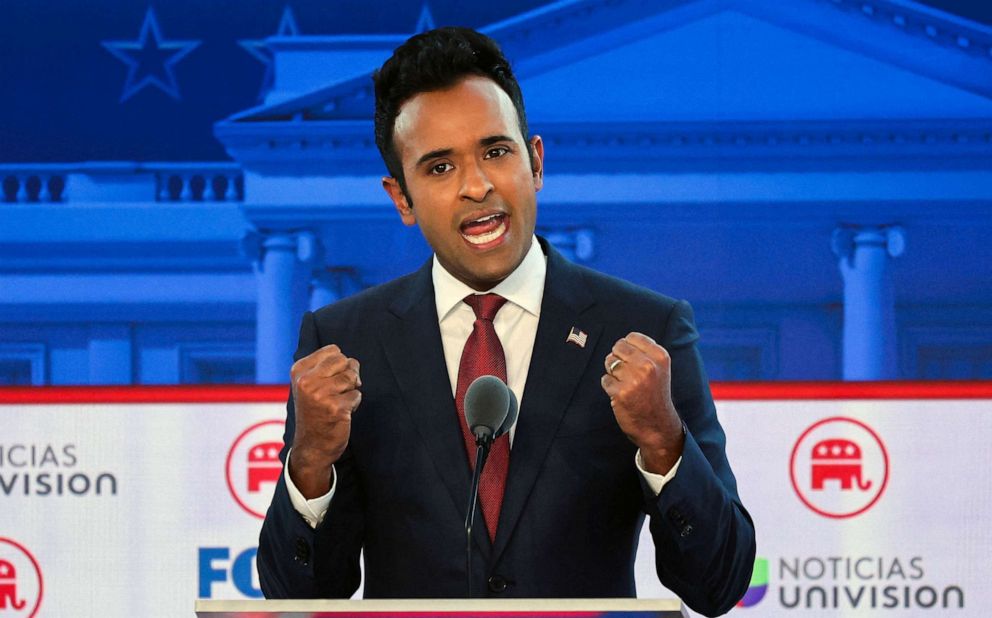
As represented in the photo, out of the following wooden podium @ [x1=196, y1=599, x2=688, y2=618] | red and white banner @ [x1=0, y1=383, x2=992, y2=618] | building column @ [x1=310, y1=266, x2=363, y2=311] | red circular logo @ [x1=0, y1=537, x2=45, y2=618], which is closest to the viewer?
wooden podium @ [x1=196, y1=599, x2=688, y2=618]

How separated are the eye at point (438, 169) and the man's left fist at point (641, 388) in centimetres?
45

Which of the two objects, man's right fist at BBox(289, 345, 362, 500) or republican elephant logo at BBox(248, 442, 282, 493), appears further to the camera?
republican elephant logo at BBox(248, 442, 282, 493)

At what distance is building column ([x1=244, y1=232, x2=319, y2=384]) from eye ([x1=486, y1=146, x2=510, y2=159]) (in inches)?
73.0

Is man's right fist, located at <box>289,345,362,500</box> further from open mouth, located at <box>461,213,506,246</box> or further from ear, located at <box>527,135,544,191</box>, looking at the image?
ear, located at <box>527,135,544,191</box>

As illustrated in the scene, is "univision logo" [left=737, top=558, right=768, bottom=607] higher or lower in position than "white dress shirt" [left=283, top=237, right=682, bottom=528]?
lower

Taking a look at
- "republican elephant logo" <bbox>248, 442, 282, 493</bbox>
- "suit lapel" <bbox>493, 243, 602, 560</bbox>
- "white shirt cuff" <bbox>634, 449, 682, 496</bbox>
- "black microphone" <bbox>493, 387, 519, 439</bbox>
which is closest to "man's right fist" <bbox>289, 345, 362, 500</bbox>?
"black microphone" <bbox>493, 387, 519, 439</bbox>

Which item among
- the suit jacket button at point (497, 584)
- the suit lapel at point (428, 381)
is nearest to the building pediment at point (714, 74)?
the suit lapel at point (428, 381)

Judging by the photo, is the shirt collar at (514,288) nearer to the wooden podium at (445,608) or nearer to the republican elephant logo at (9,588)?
the wooden podium at (445,608)

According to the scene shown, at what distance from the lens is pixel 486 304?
2025 millimetres

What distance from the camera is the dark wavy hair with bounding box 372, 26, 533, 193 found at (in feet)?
6.37

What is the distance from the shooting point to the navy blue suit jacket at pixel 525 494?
1877 millimetres

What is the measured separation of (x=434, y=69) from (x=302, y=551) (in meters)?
0.75

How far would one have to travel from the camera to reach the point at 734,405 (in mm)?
3496

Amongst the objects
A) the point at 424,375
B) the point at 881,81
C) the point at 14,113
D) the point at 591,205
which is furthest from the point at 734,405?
the point at 14,113
